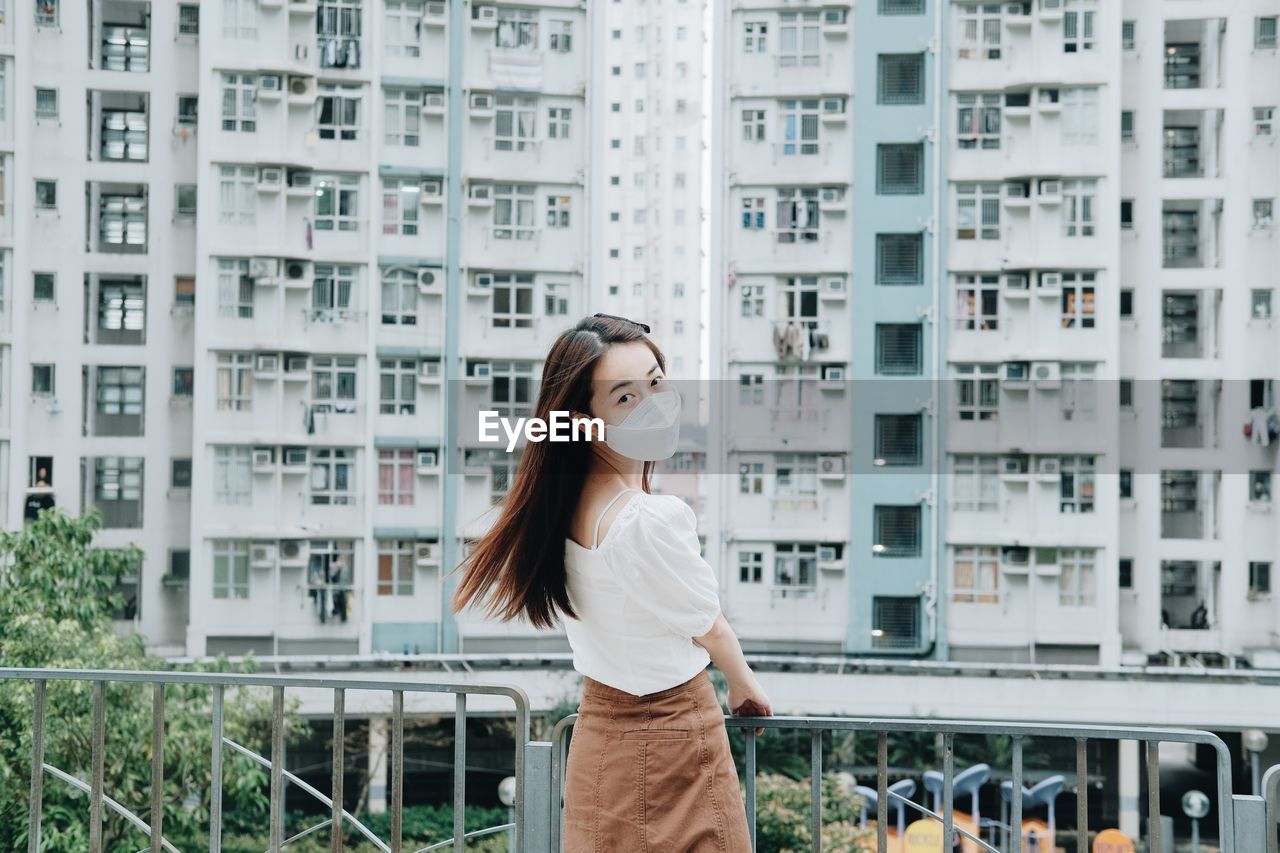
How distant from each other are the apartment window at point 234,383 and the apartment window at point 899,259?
14.4 feet

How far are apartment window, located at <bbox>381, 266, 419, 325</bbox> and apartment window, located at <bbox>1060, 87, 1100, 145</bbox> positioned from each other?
15.0 ft

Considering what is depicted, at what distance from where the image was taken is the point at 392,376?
8484 millimetres

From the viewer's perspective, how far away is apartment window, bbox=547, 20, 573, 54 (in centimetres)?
846

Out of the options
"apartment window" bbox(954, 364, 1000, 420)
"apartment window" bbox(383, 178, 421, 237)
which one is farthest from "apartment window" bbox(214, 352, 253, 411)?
"apartment window" bbox(954, 364, 1000, 420)

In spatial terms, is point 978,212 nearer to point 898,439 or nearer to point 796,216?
point 796,216

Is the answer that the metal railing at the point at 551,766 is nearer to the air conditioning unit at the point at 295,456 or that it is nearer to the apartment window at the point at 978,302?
the air conditioning unit at the point at 295,456

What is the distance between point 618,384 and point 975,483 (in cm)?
756

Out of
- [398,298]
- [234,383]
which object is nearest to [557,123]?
[398,298]

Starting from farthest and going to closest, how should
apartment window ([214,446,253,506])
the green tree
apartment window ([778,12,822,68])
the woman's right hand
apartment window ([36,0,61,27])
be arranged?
apartment window ([778,12,822,68]) → apartment window ([214,446,253,506]) → apartment window ([36,0,61,27]) → the green tree → the woman's right hand

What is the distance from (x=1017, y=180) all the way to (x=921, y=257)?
0.84 meters

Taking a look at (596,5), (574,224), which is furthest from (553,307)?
(596,5)

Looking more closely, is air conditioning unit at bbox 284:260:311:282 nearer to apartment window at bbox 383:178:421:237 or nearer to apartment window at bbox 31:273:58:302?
apartment window at bbox 383:178:421:237

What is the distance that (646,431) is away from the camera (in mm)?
1196

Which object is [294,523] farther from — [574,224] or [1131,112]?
[1131,112]
